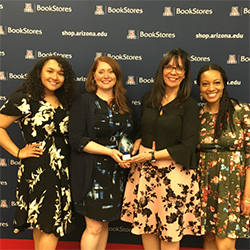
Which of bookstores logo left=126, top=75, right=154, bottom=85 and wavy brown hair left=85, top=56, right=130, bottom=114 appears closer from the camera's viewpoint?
wavy brown hair left=85, top=56, right=130, bottom=114

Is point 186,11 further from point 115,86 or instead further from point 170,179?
point 170,179

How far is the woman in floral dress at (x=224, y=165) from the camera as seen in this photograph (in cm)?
196

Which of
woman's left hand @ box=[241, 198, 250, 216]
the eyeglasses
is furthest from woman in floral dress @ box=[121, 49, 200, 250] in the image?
woman's left hand @ box=[241, 198, 250, 216]

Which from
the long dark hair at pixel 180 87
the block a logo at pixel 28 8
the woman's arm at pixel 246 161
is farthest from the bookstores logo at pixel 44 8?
the woman's arm at pixel 246 161

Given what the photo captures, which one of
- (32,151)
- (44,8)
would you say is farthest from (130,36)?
(32,151)

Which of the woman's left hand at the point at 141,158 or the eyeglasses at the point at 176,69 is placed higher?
the eyeglasses at the point at 176,69

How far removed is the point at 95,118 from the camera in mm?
2012

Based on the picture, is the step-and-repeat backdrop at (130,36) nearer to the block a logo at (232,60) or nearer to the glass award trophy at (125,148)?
the block a logo at (232,60)

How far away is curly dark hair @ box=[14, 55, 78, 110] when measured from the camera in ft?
6.48

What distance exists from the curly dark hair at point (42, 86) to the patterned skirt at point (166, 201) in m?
0.79

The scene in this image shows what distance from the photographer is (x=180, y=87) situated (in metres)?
2.10

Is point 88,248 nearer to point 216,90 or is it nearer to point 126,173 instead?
point 126,173

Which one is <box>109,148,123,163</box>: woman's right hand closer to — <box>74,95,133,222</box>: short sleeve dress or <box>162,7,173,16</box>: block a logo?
<box>74,95,133,222</box>: short sleeve dress

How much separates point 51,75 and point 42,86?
0.12 meters
